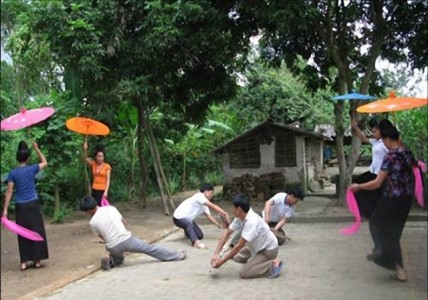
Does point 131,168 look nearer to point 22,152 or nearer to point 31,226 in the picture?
point 31,226

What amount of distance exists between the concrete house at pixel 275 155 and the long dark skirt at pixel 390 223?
24.2 ft

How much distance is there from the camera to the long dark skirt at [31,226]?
587 centimetres

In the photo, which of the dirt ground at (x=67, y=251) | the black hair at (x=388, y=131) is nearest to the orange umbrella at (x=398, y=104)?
the black hair at (x=388, y=131)

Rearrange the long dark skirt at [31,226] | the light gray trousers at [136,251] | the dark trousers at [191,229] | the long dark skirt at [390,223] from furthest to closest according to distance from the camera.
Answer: the dark trousers at [191,229]
the light gray trousers at [136,251]
the long dark skirt at [31,226]
the long dark skirt at [390,223]

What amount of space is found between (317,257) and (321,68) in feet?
20.3

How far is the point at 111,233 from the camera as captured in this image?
591 centimetres

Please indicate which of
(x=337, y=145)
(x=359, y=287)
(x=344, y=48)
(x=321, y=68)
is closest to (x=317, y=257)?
(x=359, y=287)

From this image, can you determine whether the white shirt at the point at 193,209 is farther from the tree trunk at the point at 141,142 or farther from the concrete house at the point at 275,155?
the concrete house at the point at 275,155

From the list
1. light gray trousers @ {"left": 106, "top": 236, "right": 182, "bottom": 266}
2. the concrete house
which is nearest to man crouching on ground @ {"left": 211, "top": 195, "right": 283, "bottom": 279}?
light gray trousers @ {"left": 106, "top": 236, "right": 182, "bottom": 266}

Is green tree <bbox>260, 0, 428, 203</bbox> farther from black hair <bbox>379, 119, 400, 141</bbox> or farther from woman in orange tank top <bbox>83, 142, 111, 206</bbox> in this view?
black hair <bbox>379, 119, 400, 141</bbox>

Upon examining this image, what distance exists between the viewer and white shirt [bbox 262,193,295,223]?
21.1ft

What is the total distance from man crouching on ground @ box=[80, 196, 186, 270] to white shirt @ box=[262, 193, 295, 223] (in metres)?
1.43

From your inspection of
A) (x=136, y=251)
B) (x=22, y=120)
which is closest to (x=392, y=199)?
(x=22, y=120)

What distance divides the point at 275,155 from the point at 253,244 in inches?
286
